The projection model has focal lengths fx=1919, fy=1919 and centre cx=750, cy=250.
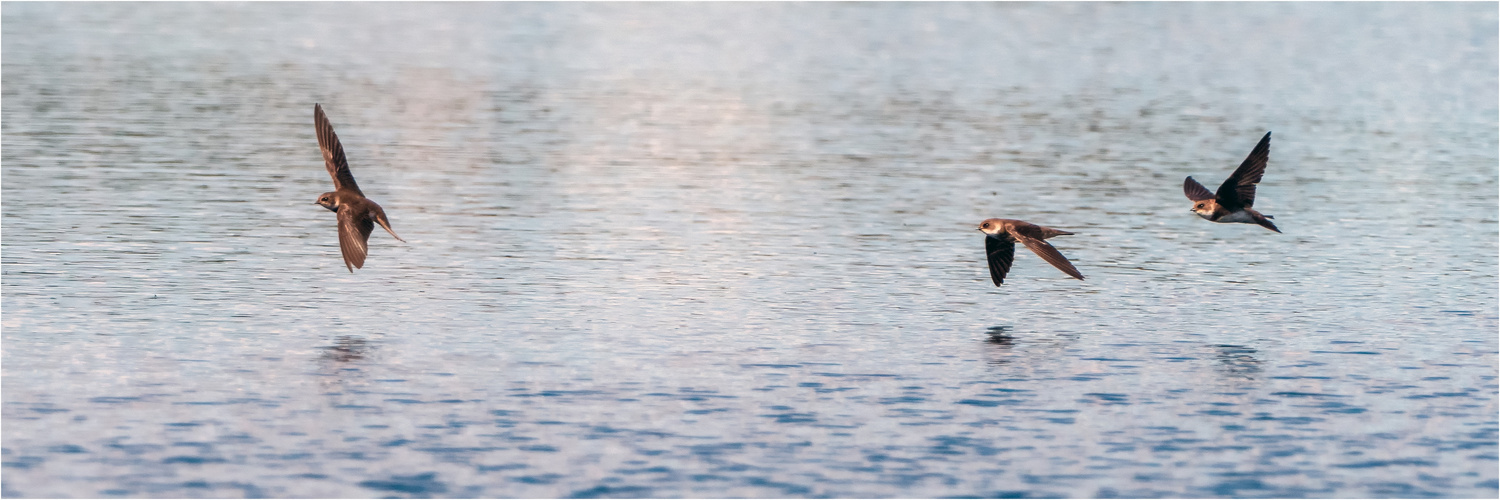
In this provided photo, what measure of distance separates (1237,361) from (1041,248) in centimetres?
275

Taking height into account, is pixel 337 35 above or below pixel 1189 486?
below

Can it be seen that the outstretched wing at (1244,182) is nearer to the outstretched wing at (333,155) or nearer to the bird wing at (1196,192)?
the bird wing at (1196,192)

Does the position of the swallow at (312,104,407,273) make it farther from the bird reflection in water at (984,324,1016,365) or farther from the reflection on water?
the bird reflection in water at (984,324,1016,365)

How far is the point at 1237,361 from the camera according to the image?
22.2 metres

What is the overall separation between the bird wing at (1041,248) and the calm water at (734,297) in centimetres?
99

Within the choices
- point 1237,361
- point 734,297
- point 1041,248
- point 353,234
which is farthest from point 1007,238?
point 353,234

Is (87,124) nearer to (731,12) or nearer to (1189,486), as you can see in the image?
(1189,486)

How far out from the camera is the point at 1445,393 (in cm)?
2062

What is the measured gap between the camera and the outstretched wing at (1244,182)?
24994 millimetres

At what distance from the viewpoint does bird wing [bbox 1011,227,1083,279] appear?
2255cm

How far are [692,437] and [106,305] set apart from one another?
10.0 m

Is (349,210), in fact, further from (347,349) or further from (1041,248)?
(1041,248)

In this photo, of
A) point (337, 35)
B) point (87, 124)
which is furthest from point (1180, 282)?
point (337, 35)

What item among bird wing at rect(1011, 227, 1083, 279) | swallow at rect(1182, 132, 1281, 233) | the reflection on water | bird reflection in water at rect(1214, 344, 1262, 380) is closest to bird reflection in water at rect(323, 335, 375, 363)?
the reflection on water
